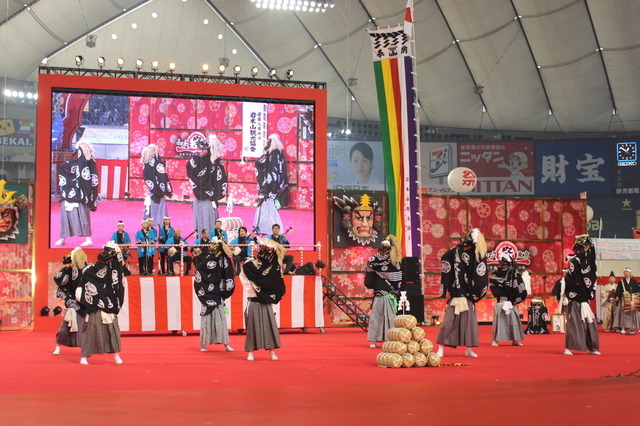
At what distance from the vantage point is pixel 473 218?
18859 mm

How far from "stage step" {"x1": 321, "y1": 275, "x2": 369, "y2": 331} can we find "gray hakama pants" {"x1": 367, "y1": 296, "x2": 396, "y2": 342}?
4216mm

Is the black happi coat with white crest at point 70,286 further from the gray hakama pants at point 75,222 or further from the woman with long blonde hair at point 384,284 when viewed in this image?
the gray hakama pants at point 75,222

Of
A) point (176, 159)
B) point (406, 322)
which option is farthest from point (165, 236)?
point (406, 322)

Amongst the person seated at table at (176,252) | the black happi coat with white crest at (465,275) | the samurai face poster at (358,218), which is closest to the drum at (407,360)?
the black happi coat with white crest at (465,275)

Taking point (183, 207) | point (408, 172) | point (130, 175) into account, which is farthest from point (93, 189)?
point (408, 172)

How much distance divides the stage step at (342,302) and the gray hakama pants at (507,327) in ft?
12.5

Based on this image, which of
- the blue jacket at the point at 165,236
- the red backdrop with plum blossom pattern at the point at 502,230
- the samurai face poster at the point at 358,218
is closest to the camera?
the blue jacket at the point at 165,236

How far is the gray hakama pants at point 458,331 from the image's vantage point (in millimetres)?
9305

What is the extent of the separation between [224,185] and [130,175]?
6.02ft

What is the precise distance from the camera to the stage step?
1577cm

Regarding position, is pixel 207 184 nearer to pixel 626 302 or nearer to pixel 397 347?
pixel 626 302

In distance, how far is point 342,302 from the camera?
1602 cm

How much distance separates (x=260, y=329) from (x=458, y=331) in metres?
2.22

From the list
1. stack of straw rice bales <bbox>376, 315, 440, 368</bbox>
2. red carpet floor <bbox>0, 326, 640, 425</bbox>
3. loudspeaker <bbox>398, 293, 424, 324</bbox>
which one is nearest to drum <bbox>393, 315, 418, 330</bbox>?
stack of straw rice bales <bbox>376, 315, 440, 368</bbox>
